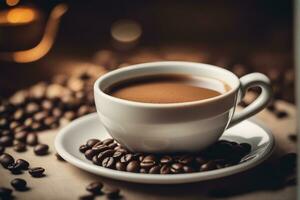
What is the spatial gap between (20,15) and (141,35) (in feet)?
1.64

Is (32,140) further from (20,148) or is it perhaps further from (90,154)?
(90,154)

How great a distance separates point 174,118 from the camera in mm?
1109

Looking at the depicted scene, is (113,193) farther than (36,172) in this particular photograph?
No

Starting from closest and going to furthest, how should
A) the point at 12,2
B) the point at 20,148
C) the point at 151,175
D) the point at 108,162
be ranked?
the point at 151,175 → the point at 108,162 → the point at 20,148 → the point at 12,2

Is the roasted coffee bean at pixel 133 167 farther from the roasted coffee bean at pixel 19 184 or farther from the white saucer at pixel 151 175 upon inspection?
the roasted coffee bean at pixel 19 184

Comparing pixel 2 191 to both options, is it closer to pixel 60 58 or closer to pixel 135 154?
pixel 135 154

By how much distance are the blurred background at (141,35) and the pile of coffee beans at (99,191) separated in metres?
0.85

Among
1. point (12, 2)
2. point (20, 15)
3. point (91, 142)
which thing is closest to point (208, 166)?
point (91, 142)

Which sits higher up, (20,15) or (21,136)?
(20,15)

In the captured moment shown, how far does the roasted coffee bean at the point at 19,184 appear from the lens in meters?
1.18

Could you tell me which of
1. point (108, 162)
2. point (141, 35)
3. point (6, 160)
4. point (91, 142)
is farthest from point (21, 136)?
point (141, 35)

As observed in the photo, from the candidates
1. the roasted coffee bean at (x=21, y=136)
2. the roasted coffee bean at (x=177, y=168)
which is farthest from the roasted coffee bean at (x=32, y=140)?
the roasted coffee bean at (x=177, y=168)

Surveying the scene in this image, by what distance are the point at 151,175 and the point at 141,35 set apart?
1.23 m

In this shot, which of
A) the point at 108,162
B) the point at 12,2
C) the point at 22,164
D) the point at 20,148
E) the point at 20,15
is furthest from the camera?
the point at 12,2
